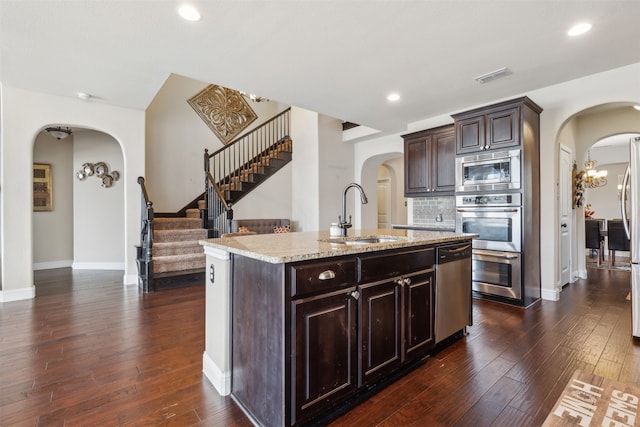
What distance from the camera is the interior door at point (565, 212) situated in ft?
14.2

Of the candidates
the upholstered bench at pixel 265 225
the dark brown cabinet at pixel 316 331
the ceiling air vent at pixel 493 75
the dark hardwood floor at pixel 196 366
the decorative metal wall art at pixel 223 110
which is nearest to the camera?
the dark brown cabinet at pixel 316 331

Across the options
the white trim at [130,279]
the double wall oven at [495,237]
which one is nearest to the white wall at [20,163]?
the white trim at [130,279]

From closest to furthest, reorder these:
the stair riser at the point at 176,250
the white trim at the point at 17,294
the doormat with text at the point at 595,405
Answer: the doormat with text at the point at 595,405, the white trim at the point at 17,294, the stair riser at the point at 176,250

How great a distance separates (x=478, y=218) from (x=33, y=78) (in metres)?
5.89

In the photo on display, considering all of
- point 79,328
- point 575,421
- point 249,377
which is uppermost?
point 575,421

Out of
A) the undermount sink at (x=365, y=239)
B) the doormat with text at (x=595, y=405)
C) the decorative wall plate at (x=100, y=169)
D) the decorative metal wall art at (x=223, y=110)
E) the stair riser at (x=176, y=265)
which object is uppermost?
the decorative metal wall art at (x=223, y=110)

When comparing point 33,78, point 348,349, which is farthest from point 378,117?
point 33,78

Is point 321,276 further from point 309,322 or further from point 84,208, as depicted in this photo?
point 84,208

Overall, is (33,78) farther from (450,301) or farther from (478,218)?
(478,218)

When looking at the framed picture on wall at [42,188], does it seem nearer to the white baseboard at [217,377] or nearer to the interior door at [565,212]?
the white baseboard at [217,377]

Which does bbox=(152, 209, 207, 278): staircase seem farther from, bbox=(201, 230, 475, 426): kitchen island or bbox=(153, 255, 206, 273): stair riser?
bbox=(201, 230, 475, 426): kitchen island

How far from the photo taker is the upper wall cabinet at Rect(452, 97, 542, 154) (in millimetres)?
3664

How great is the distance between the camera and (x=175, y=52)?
304 centimetres

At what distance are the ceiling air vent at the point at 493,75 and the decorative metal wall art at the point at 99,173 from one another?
261 inches
